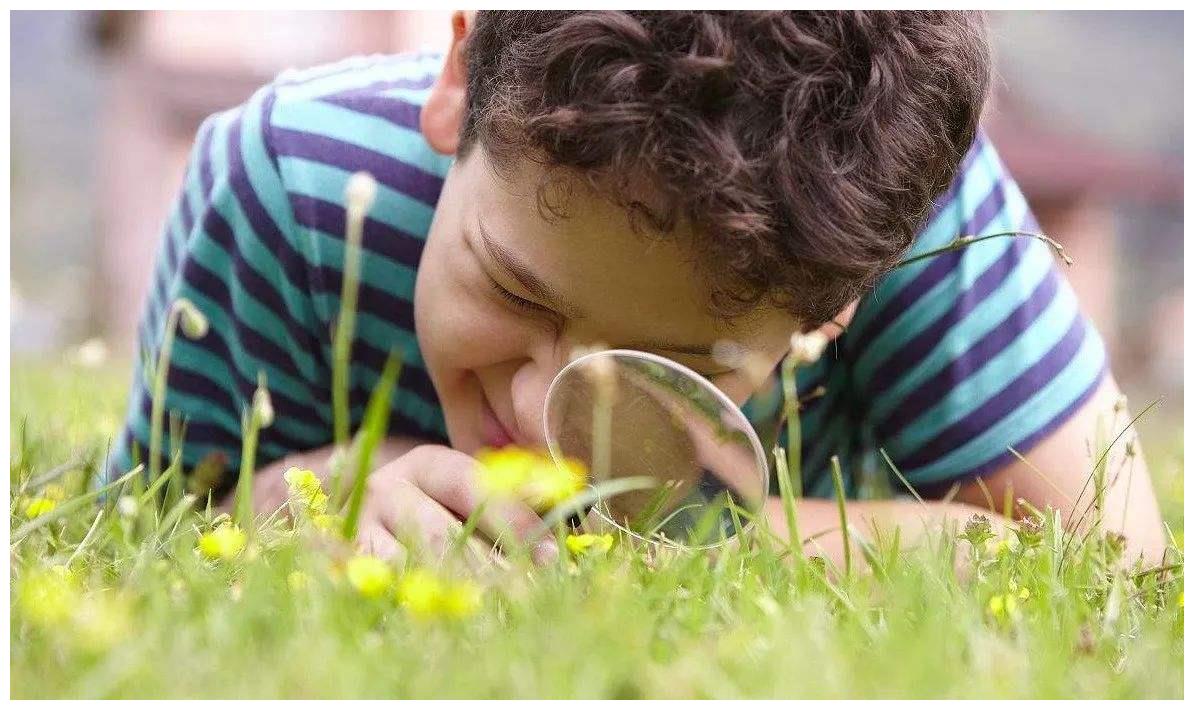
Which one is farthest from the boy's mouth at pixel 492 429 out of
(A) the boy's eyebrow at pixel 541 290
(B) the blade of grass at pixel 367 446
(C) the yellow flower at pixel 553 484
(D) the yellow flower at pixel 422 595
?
(D) the yellow flower at pixel 422 595

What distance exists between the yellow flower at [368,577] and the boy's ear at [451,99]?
0.75 meters

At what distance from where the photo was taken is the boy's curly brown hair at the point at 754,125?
117 centimetres

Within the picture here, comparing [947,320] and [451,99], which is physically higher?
[451,99]

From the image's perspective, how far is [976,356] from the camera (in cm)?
184

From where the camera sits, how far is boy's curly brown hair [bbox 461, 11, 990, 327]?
1.17 metres

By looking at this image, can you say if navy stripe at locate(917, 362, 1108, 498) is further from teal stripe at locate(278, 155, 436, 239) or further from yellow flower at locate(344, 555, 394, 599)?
yellow flower at locate(344, 555, 394, 599)

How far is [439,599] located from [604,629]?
12 cm

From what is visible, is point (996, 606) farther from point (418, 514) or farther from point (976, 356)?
point (976, 356)

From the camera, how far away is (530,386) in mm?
1405

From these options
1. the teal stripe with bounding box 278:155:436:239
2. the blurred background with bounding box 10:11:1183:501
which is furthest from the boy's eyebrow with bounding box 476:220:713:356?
the blurred background with bounding box 10:11:1183:501

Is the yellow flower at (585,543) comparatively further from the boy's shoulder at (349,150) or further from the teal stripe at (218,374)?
Result: the teal stripe at (218,374)

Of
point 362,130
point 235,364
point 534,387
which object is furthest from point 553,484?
point 235,364
